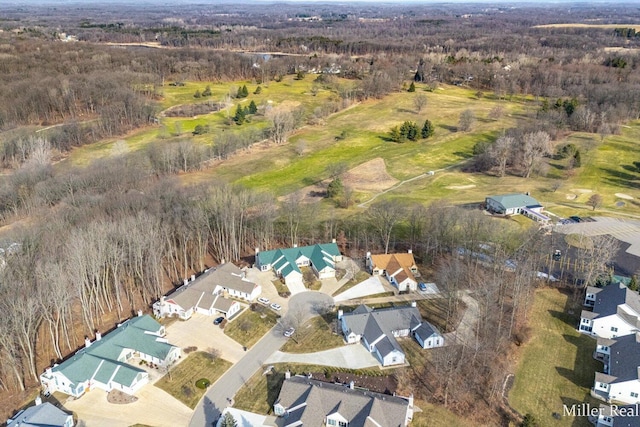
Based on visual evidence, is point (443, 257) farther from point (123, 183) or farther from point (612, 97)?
point (612, 97)

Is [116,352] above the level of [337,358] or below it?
above

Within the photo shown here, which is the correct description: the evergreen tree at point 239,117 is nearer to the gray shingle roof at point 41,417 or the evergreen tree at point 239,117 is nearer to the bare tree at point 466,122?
the bare tree at point 466,122

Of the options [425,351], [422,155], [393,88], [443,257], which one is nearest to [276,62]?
[393,88]

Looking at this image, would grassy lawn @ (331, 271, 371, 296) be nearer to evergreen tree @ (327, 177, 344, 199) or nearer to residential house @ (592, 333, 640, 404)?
evergreen tree @ (327, 177, 344, 199)

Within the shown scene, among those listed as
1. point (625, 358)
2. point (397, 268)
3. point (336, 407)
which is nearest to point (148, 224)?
point (336, 407)

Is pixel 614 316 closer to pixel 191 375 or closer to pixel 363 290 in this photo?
pixel 363 290

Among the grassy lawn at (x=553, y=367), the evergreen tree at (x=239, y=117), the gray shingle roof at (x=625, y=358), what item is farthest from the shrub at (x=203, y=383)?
the evergreen tree at (x=239, y=117)

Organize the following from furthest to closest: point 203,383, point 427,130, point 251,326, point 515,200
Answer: point 427,130
point 515,200
point 251,326
point 203,383
